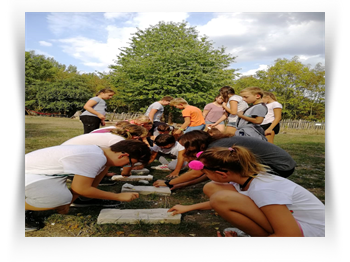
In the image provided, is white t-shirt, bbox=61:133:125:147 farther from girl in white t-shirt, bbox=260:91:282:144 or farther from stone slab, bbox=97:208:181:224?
girl in white t-shirt, bbox=260:91:282:144

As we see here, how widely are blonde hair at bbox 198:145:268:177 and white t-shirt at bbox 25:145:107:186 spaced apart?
46.9 inches

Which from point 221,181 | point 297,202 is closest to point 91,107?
point 221,181

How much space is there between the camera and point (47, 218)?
2906 millimetres

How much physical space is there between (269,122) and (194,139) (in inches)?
137

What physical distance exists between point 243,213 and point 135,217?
Answer: 133cm

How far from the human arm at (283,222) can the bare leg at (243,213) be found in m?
0.17

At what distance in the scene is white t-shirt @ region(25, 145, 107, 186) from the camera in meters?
2.47

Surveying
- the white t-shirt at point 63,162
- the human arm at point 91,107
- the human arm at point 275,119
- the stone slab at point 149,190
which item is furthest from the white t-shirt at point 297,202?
the human arm at point 91,107

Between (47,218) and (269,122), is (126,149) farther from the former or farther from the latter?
(269,122)

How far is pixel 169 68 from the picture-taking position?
22734 mm

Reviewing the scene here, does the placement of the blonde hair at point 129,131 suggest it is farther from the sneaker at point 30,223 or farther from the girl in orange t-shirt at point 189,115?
the girl in orange t-shirt at point 189,115

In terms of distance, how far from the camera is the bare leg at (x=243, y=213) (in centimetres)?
214

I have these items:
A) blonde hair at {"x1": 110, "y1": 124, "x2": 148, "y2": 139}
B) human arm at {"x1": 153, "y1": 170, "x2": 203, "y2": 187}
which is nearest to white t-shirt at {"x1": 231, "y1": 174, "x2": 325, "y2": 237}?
human arm at {"x1": 153, "y1": 170, "x2": 203, "y2": 187}
